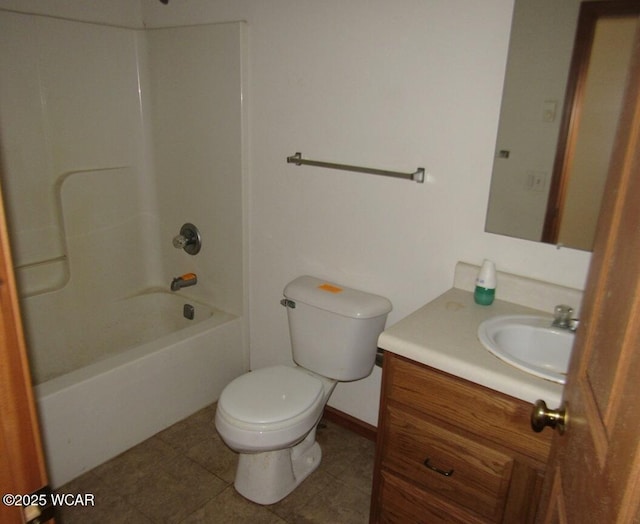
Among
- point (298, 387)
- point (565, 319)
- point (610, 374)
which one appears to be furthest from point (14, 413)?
point (565, 319)

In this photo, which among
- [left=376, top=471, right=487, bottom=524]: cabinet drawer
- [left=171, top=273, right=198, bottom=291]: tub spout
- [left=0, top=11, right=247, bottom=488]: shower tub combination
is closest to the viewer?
[left=376, top=471, right=487, bottom=524]: cabinet drawer

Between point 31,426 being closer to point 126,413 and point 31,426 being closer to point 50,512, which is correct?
point 50,512

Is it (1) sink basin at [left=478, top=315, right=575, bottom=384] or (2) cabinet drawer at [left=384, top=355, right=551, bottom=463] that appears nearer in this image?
(2) cabinet drawer at [left=384, top=355, right=551, bottom=463]

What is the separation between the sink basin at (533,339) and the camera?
144cm

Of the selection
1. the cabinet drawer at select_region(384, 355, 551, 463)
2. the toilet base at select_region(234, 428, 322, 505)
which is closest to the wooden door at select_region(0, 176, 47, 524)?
the cabinet drawer at select_region(384, 355, 551, 463)

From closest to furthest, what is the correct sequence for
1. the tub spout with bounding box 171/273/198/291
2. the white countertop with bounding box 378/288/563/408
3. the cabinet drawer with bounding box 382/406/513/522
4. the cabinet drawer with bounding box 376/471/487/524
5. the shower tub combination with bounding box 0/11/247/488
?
the white countertop with bounding box 378/288/563/408, the cabinet drawer with bounding box 382/406/513/522, the cabinet drawer with bounding box 376/471/487/524, the shower tub combination with bounding box 0/11/247/488, the tub spout with bounding box 171/273/198/291

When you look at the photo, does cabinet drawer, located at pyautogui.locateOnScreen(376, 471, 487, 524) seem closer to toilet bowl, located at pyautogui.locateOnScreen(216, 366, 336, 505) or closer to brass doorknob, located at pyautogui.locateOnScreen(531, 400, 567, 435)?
toilet bowl, located at pyautogui.locateOnScreen(216, 366, 336, 505)

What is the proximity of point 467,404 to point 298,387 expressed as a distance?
2.41ft

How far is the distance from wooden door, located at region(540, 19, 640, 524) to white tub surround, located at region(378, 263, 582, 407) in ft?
0.83

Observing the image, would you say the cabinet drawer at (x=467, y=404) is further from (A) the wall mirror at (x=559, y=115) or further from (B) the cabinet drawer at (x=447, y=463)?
(A) the wall mirror at (x=559, y=115)

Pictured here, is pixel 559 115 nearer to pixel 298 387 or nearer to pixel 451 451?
pixel 451 451

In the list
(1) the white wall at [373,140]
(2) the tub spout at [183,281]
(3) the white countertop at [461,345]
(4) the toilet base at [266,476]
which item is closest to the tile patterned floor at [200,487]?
(4) the toilet base at [266,476]

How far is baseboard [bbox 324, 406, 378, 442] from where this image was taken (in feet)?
7.20

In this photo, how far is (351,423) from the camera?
2.25 meters
